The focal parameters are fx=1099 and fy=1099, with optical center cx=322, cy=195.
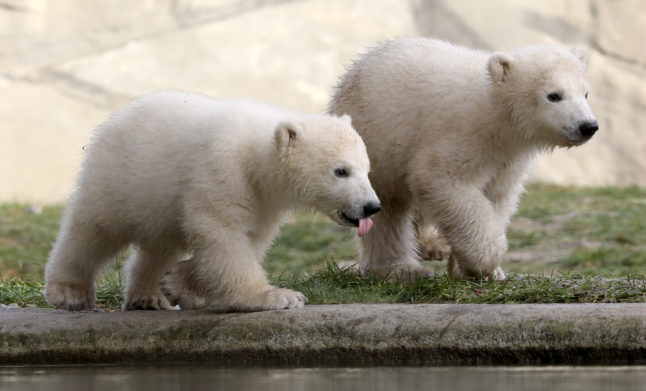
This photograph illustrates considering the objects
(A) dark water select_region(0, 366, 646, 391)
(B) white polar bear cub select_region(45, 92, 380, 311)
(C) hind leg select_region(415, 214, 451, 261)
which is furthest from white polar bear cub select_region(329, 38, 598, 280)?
(A) dark water select_region(0, 366, 646, 391)

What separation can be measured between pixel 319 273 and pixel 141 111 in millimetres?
1536

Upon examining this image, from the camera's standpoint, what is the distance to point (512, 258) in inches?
364

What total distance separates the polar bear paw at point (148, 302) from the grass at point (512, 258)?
48 cm

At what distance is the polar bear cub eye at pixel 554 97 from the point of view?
575 centimetres

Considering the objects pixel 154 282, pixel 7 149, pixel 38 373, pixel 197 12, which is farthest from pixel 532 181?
pixel 38 373

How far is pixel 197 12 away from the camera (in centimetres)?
1700

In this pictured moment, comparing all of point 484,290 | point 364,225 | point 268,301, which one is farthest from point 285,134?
point 484,290

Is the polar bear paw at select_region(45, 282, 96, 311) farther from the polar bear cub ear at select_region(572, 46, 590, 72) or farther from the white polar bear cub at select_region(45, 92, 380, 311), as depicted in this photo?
the polar bear cub ear at select_region(572, 46, 590, 72)

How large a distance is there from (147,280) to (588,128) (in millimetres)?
2425

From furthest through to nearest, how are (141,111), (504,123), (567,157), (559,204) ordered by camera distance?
(567,157)
(559,204)
(504,123)
(141,111)

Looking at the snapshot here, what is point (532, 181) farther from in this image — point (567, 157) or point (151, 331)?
point (151, 331)

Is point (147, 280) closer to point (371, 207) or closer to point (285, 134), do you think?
point (285, 134)

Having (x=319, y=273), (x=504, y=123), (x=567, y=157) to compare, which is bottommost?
(x=567, y=157)

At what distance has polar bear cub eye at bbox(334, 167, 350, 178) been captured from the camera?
504 centimetres
